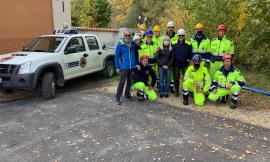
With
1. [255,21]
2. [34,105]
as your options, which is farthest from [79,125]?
[255,21]

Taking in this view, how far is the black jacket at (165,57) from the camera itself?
868 cm

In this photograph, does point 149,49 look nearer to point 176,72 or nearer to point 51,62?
point 176,72

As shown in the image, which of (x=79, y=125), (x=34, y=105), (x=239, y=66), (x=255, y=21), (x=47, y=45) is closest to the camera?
(x=79, y=125)

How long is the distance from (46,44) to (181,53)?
424 centimetres

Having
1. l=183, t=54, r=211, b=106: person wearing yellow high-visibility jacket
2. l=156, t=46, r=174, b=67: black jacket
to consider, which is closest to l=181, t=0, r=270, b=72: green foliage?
l=183, t=54, r=211, b=106: person wearing yellow high-visibility jacket

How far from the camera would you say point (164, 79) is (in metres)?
8.95

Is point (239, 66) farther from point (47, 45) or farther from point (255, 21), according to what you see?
point (47, 45)

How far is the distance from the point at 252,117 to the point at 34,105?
5.58m

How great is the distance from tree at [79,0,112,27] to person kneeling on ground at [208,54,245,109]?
3498cm

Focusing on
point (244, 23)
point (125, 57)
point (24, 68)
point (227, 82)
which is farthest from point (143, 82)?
point (244, 23)

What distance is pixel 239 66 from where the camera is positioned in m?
13.8

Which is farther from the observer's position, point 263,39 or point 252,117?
point 263,39

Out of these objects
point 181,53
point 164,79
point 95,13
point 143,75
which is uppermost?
point 95,13

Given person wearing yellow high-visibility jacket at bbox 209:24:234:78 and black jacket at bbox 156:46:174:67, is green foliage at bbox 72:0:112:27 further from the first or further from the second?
person wearing yellow high-visibility jacket at bbox 209:24:234:78
